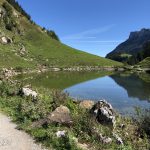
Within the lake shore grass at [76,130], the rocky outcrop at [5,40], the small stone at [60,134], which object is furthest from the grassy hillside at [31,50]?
the small stone at [60,134]

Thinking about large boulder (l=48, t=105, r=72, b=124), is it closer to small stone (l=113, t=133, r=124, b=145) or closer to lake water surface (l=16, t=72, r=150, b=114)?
small stone (l=113, t=133, r=124, b=145)

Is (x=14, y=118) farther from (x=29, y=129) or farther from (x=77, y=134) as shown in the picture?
(x=77, y=134)

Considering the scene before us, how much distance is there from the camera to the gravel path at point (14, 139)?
15977 millimetres

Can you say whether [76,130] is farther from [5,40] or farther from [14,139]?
[5,40]

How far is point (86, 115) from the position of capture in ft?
64.7

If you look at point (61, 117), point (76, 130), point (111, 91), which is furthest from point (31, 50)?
point (76, 130)

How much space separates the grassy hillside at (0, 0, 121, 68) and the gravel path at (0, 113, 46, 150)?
84.7 metres

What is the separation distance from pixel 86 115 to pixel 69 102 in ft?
18.8

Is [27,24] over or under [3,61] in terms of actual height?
over

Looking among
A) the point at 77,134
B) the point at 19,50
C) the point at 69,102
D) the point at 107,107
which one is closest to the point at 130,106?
the point at 69,102

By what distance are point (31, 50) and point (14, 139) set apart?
13091cm

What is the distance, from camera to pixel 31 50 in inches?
5763

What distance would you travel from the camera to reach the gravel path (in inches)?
629

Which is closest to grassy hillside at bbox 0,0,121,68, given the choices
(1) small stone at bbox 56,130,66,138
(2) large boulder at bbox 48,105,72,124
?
(2) large boulder at bbox 48,105,72,124
